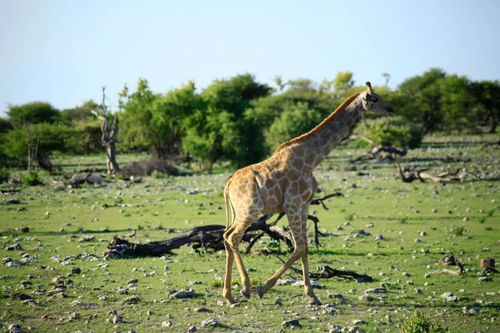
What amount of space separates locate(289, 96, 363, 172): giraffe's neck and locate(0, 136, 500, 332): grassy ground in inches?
104

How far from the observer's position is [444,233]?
17844mm

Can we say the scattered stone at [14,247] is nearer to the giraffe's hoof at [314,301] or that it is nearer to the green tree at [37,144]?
the giraffe's hoof at [314,301]

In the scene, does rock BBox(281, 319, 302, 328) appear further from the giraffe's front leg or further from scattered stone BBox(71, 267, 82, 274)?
scattered stone BBox(71, 267, 82, 274)

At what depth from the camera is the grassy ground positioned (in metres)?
9.19

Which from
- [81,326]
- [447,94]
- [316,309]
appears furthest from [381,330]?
[447,94]

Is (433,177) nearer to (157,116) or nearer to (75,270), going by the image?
(75,270)

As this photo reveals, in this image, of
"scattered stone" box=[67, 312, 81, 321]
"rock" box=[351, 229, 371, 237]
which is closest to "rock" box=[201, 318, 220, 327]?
"scattered stone" box=[67, 312, 81, 321]

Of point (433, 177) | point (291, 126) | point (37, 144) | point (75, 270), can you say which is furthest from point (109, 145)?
point (75, 270)

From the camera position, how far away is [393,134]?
5222 centimetres

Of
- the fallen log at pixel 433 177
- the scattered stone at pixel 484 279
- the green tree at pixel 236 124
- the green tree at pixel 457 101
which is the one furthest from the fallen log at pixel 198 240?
the green tree at pixel 457 101

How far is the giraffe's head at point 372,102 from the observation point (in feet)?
36.4

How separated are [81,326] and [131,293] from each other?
6.68 ft

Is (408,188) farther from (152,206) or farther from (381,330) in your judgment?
(381,330)

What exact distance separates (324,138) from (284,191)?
4.83 ft
